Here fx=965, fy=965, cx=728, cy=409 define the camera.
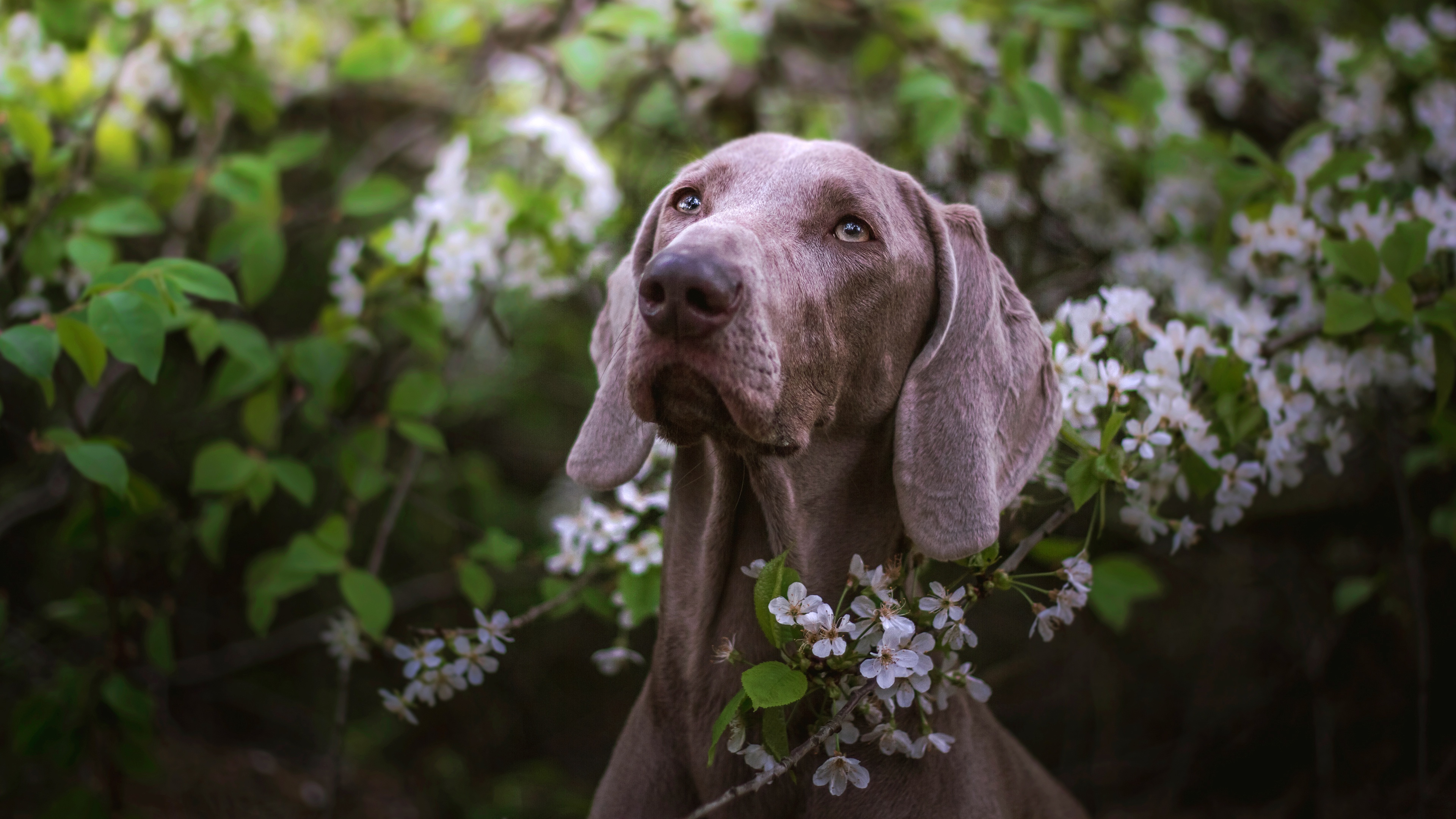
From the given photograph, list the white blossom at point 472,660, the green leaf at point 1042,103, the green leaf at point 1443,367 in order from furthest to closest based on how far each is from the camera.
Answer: the green leaf at point 1042,103 → the green leaf at point 1443,367 → the white blossom at point 472,660

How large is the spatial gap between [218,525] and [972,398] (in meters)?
2.18

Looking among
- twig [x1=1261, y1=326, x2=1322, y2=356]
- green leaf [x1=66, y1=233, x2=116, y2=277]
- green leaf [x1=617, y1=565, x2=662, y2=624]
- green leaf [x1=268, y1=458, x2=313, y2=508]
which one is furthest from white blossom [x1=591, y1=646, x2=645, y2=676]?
twig [x1=1261, y1=326, x2=1322, y2=356]

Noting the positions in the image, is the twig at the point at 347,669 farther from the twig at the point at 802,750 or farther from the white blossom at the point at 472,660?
the twig at the point at 802,750

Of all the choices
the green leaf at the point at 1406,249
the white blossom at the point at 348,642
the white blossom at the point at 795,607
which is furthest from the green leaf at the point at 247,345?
the green leaf at the point at 1406,249

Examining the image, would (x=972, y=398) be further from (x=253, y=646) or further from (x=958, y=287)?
(x=253, y=646)

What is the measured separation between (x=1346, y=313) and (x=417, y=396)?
94.1 inches

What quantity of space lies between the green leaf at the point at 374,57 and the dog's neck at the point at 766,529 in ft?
6.24

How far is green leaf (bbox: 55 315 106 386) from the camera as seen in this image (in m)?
1.96

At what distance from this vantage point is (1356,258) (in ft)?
7.54

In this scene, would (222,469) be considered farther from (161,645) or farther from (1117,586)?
(1117,586)

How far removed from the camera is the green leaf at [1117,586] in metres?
2.66

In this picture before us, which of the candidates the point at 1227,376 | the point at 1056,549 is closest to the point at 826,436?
the point at 1056,549

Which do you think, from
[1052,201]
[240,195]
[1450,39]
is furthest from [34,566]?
[1450,39]

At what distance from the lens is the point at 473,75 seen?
3.78 metres
